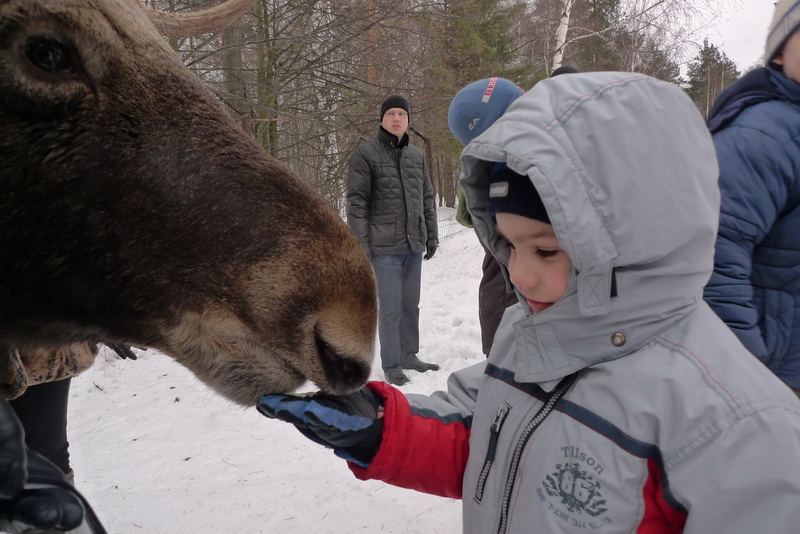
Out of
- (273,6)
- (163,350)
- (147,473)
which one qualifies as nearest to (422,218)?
(147,473)

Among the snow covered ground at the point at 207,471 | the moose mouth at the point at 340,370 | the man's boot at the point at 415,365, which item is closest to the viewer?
the moose mouth at the point at 340,370

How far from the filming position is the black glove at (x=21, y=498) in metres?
0.99

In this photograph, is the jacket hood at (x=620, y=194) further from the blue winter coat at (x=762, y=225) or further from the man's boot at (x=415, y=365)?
the man's boot at (x=415, y=365)

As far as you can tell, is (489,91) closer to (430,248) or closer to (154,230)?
(154,230)

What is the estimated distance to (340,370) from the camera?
4.59 ft

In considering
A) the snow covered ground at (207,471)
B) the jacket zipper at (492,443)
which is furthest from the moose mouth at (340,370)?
the snow covered ground at (207,471)

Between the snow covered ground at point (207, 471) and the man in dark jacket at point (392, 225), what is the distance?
0.44m

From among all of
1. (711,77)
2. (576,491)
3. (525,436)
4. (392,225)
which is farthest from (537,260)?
(711,77)

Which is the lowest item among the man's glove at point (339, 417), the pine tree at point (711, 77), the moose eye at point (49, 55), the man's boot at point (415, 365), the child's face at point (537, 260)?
the man's boot at point (415, 365)

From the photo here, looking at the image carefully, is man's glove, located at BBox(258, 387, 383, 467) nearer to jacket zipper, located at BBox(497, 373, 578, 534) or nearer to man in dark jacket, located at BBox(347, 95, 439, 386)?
jacket zipper, located at BBox(497, 373, 578, 534)

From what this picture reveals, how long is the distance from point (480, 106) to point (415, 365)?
10.6ft

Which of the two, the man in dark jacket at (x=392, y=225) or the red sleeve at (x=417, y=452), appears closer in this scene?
the red sleeve at (x=417, y=452)

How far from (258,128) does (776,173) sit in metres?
8.59

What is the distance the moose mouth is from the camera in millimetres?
1358
